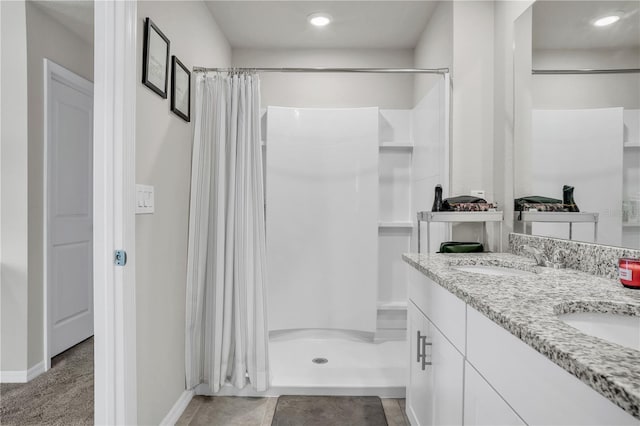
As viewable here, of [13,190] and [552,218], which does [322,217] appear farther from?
[13,190]

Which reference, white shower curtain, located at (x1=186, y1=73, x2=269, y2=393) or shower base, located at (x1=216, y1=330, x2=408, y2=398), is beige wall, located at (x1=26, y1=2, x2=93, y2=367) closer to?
white shower curtain, located at (x1=186, y1=73, x2=269, y2=393)

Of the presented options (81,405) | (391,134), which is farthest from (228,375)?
(391,134)

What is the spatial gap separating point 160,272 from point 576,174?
1870 millimetres

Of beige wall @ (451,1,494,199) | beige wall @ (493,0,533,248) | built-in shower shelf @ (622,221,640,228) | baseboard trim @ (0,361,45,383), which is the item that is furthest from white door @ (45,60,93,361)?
built-in shower shelf @ (622,221,640,228)

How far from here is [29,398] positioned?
84.0 inches

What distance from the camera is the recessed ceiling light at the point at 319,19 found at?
104 inches

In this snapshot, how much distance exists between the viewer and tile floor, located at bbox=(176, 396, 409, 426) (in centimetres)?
189

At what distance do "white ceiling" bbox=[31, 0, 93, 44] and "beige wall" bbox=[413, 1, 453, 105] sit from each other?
2367 millimetres

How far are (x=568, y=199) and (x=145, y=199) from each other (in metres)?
1.77

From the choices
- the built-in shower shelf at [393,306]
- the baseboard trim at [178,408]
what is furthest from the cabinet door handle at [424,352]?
the built-in shower shelf at [393,306]

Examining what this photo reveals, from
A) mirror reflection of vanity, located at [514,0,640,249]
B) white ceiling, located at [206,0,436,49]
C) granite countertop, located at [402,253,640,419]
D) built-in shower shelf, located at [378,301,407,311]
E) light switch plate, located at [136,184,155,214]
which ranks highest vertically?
white ceiling, located at [206,0,436,49]

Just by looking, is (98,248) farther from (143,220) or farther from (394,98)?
(394,98)

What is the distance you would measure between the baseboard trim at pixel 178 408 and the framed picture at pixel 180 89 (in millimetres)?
1507

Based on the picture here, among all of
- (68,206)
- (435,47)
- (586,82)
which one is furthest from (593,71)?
(68,206)
